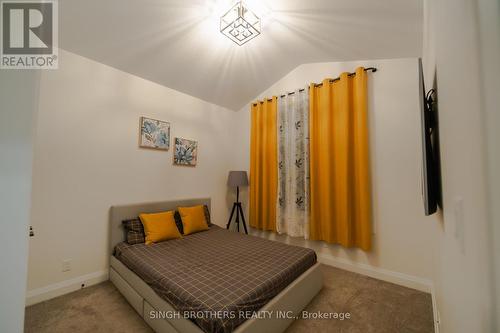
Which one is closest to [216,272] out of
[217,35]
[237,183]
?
[237,183]

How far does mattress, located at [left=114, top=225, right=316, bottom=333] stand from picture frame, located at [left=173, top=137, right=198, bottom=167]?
4.14ft

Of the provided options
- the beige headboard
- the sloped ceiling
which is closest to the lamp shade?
the beige headboard

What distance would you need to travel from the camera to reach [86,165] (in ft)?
7.65

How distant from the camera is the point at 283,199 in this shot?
3357mm

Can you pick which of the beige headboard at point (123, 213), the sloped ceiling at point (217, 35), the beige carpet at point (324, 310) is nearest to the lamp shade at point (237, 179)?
the beige headboard at point (123, 213)

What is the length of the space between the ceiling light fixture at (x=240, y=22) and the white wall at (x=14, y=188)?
1862mm

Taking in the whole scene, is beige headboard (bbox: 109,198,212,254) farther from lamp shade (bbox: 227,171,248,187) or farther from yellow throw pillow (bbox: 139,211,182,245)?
lamp shade (bbox: 227,171,248,187)

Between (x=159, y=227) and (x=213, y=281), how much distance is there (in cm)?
130

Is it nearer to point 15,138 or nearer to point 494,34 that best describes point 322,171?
point 494,34

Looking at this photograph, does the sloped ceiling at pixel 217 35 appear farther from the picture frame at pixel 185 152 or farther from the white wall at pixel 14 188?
the white wall at pixel 14 188

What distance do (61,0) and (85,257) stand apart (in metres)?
2.62

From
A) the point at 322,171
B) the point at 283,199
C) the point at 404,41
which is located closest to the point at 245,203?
the point at 283,199

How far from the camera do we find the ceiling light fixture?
1983 millimetres

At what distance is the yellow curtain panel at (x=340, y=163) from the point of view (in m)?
2.59
